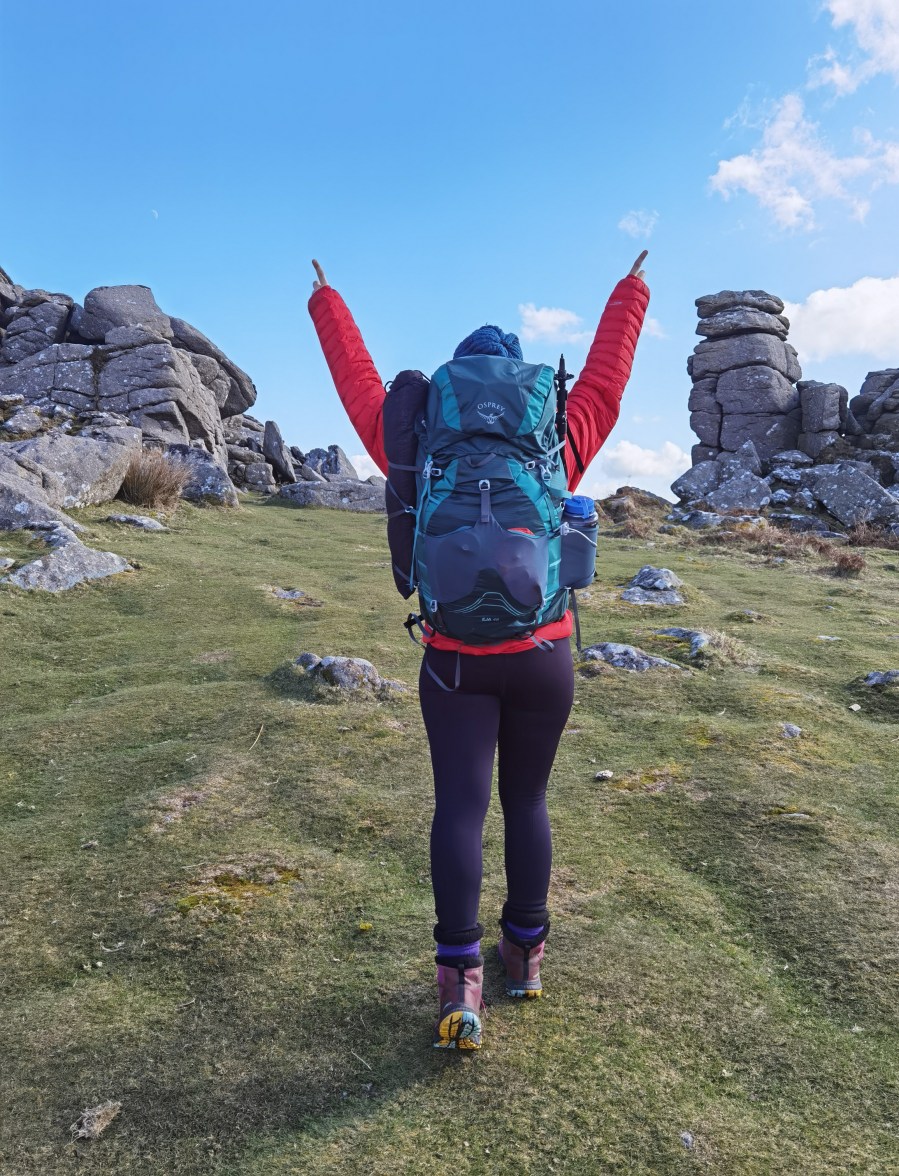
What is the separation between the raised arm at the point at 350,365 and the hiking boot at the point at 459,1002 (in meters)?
2.23

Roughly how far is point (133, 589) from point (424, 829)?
26.3ft

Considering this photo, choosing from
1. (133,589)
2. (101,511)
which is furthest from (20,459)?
(133,589)

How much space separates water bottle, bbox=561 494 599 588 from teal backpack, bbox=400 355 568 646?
0.18m

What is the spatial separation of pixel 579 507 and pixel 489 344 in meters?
0.83

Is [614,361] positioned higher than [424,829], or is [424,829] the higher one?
[614,361]

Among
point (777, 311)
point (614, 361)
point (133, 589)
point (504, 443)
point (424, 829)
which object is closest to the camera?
point (504, 443)

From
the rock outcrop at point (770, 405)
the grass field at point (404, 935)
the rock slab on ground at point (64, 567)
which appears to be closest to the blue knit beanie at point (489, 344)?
the grass field at point (404, 935)

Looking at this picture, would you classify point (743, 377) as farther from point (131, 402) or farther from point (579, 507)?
point (579, 507)

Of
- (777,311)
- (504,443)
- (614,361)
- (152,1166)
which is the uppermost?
(777,311)

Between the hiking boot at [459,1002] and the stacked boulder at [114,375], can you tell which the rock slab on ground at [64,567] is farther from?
the stacked boulder at [114,375]

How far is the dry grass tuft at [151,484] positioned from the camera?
18.9m

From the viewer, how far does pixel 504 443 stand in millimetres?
3531

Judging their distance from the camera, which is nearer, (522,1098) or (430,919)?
(522,1098)

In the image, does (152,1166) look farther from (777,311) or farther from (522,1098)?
(777,311)
